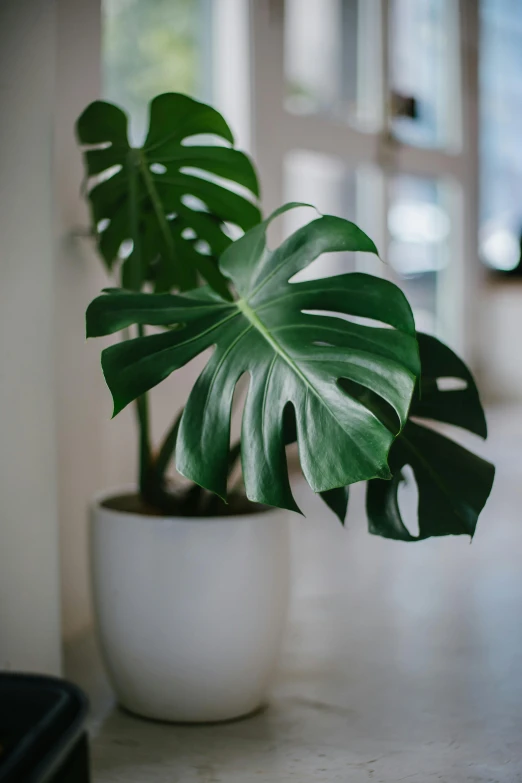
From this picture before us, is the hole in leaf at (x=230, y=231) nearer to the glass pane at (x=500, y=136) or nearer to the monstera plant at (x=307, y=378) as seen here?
the monstera plant at (x=307, y=378)

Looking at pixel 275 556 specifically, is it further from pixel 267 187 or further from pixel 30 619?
pixel 267 187

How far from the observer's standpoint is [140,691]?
102 cm

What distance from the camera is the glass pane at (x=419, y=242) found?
317cm

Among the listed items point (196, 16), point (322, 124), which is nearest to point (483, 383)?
point (322, 124)

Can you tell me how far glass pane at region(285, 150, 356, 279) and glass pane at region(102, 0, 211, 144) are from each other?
474mm

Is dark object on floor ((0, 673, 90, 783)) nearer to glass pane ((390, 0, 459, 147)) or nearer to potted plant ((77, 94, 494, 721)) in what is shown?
potted plant ((77, 94, 494, 721))

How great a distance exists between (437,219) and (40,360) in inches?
108

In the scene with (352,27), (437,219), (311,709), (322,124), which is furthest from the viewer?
(437,219)

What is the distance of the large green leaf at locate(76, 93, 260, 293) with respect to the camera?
1058mm

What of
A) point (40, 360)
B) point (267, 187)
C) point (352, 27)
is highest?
point (352, 27)

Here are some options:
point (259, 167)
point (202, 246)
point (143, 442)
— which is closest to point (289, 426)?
point (143, 442)

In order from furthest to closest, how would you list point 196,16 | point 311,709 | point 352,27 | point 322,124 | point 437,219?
point 437,219 < point 352,27 < point 322,124 < point 196,16 < point 311,709

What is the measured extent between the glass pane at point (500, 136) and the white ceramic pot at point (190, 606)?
3054 mm

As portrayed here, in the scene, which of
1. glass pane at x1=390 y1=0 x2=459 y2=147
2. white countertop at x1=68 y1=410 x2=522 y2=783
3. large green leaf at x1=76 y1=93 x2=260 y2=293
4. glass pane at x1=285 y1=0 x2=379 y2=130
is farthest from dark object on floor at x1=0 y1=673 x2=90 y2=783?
glass pane at x1=390 y1=0 x2=459 y2=147
